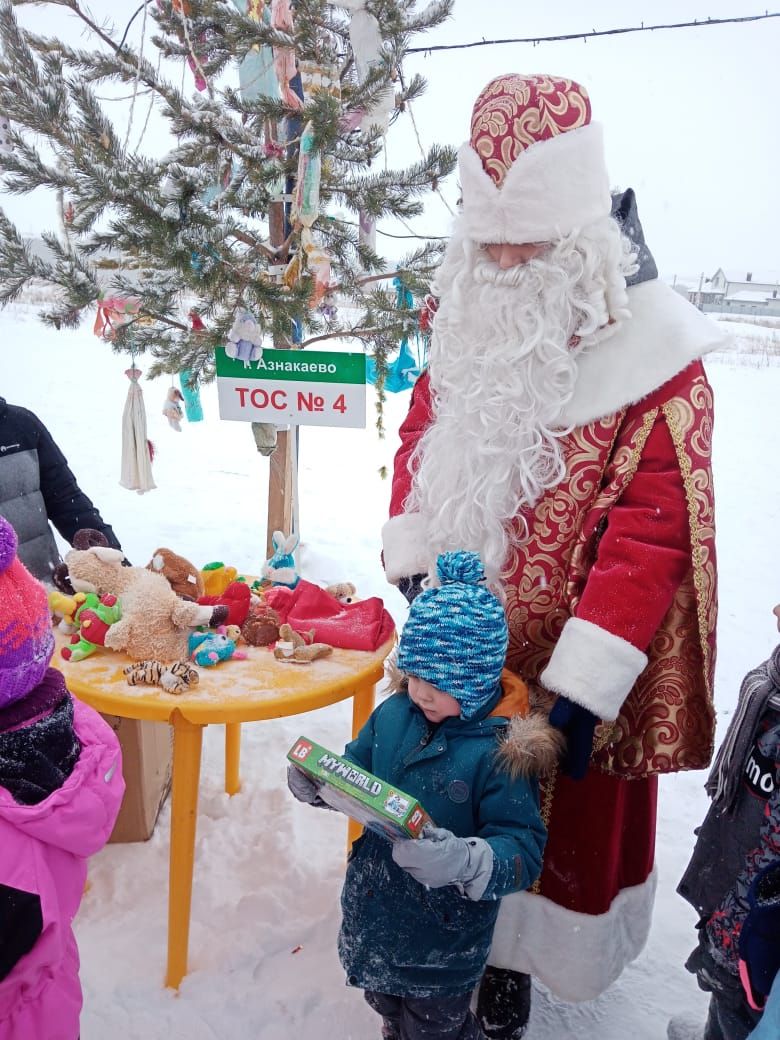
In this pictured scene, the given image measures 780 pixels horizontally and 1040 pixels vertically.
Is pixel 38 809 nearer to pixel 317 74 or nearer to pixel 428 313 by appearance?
pixel 428 313

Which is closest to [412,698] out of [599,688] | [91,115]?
[599,688]

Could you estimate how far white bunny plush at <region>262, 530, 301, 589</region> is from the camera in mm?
2459

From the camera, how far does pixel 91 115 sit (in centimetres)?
260

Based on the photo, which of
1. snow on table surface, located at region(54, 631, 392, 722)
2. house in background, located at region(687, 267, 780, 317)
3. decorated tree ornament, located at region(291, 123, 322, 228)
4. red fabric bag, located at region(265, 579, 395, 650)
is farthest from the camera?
house in background, located at region(687, 267, 780, 317)

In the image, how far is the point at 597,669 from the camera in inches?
58.8

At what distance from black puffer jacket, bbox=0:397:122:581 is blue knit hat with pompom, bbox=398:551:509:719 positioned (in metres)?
1.49

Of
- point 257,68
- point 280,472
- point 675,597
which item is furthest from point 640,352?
point 280,472

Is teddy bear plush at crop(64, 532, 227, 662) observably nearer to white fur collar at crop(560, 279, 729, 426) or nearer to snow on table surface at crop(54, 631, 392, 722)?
snow on table surface at crop(54, 631, 392, 722)

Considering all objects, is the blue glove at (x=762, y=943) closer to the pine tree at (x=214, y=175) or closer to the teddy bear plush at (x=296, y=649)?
the teddy bear plush at (x=296, y=649)

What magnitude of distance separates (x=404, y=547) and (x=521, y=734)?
648 millimetres

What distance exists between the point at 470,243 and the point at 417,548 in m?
0.77

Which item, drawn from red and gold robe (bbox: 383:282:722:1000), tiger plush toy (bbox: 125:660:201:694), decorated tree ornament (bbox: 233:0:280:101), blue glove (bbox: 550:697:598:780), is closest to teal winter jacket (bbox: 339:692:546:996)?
blue glove (bbox: 550:697:598:780)

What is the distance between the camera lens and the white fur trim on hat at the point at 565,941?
1.75 meters

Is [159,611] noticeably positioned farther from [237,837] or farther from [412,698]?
[237,837]
